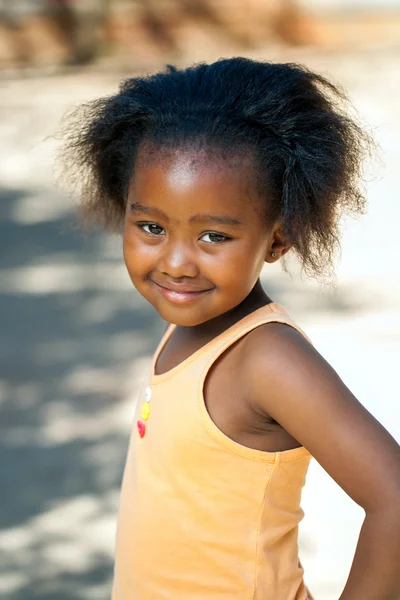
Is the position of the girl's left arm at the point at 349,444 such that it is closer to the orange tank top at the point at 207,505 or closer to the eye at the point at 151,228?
the orange tank top at the point at 207,505

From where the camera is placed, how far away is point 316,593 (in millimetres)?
2771

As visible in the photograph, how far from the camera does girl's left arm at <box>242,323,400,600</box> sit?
135 cm

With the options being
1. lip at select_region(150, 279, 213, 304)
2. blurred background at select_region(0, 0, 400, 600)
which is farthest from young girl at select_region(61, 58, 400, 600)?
blurred background at select_region(0, 0, 400, 600)

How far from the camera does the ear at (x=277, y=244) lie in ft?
5.24

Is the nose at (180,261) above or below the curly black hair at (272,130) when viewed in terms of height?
below

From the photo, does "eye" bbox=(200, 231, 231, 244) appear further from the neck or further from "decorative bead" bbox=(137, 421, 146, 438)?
"decorative bead" bbox=(137, 421, 146, 438)

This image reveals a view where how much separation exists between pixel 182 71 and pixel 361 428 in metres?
0.70

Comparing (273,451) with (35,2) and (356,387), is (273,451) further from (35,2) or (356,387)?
(35,2)

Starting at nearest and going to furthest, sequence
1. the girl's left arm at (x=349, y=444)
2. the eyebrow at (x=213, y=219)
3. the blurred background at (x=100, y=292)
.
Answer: the girl's left arm at (x=349, y=444) → the eyebrow at (x=213, y=219) → the blurred background at (x=100, y=292)

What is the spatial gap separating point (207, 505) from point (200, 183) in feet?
1.55

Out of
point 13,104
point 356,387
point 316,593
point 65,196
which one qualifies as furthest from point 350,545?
point 13,104

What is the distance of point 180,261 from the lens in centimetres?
150

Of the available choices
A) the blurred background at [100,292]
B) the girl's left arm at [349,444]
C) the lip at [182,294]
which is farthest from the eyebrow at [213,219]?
the blurred background at [100,292]

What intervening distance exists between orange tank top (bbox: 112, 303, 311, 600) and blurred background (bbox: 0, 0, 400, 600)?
2.19ft
